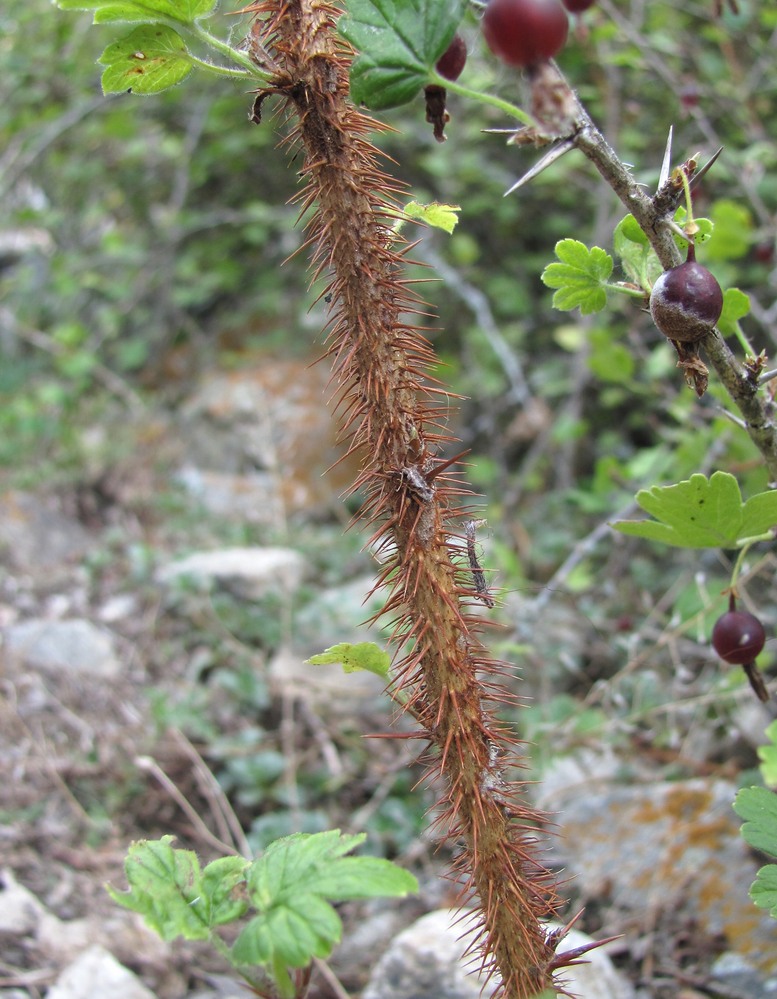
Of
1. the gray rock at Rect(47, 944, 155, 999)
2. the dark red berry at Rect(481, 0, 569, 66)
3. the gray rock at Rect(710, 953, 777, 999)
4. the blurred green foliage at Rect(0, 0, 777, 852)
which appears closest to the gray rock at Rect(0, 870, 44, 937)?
the gray rock at Rect(47, 944, 155, 999)

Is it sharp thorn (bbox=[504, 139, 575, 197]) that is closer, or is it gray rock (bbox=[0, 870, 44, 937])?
sharp thorn (bbox=[504, 139, 575, 197])

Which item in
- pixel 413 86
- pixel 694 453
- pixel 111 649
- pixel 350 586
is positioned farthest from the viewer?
pixel 350 586

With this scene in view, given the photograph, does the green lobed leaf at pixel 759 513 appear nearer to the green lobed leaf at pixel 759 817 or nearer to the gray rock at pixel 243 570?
the green lobed leaf at pixel 759 817

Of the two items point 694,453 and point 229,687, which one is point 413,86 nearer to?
point 694,453

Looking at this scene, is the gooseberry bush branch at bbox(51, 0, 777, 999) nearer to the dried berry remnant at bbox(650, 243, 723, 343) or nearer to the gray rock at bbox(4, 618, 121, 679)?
the dried berry remnant at bbox(650, 243, 723, 343)

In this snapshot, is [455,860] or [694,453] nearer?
[455,860]

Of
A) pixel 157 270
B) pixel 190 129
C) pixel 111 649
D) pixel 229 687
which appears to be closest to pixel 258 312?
pixel 157 270

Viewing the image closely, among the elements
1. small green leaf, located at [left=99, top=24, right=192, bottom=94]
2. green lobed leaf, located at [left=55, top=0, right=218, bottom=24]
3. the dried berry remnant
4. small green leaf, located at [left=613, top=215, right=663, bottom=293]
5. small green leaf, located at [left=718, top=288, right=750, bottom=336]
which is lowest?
the dried berry remnant
